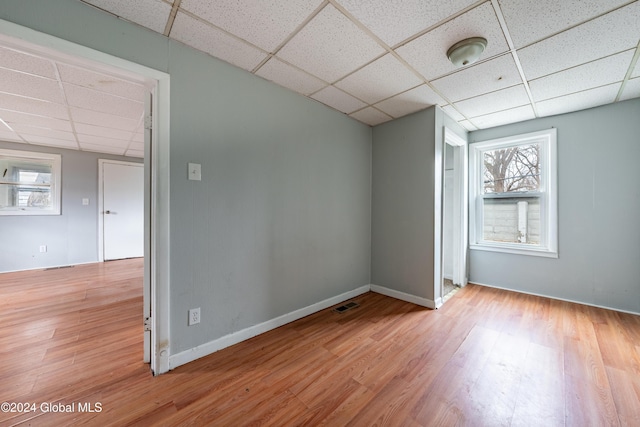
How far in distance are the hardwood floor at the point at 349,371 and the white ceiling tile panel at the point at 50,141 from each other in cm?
275

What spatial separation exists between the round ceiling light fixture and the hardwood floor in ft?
7.56

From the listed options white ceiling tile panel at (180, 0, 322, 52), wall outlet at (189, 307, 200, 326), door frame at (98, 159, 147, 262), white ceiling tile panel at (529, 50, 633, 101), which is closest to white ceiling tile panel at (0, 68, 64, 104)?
white ceiling tile panel at (180, 0, 322, 52)

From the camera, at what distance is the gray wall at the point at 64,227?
4051mm

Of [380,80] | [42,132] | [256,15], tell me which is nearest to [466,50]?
[380,80]

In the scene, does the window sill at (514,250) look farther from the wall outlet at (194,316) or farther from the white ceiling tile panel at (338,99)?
the wall outlet at (194,316)

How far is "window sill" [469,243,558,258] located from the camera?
3.04 meters

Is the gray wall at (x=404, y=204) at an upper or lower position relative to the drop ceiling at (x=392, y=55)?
lower

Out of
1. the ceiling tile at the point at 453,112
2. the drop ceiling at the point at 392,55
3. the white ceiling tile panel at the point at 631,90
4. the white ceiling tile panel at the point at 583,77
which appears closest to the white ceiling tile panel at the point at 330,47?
the drop ceiling at the point at 392,55

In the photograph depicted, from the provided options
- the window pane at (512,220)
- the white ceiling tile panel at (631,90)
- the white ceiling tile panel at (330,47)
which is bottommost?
the window pane at (512,220)

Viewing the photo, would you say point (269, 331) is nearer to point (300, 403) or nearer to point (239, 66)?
point (300, 403)

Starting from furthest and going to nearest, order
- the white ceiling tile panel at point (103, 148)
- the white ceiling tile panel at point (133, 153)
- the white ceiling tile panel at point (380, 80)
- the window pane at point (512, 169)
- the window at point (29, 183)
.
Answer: the white ceiling tile panel at point (133, 153)
the white ceiling tile panel at point (103, 148)
the window at point (29, 183)
the window pane at point (512, 169)
the white ceiling tile panel at point (380, 80)

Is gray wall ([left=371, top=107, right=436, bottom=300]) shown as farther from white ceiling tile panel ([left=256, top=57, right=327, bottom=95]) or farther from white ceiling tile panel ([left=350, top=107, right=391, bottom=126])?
white ceiling tile panel ([left=256, top=57, right=327, bottom=95])

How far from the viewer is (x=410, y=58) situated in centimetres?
190

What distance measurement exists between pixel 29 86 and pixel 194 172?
6.59 feet
